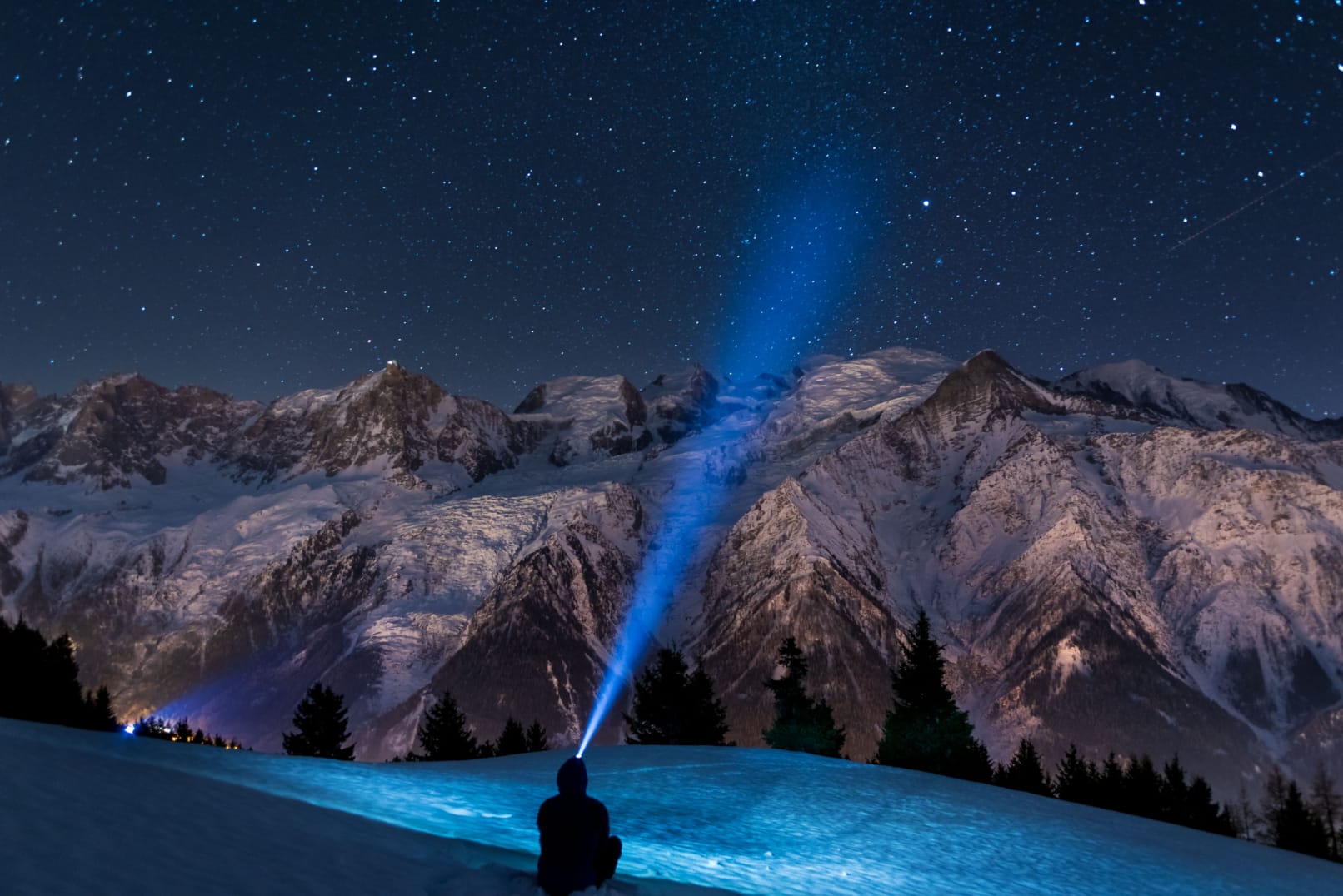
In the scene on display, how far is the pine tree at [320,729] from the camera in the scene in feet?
271

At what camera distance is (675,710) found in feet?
261

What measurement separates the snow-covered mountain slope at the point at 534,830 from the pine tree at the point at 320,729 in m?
54.0

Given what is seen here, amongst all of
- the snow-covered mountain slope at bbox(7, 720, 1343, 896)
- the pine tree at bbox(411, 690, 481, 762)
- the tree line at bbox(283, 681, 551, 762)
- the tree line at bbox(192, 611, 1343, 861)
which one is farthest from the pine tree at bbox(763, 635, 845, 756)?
the snow-covered mountain slope at bbox(7, 720, 1343, 896)

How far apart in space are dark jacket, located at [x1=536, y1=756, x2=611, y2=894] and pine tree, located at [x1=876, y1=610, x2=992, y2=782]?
50210mm

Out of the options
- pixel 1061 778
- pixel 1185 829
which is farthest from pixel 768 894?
pixel 1061 778

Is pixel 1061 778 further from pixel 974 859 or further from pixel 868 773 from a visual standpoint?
pixel 974 859

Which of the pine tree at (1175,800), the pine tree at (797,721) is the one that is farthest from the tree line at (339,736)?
the pine tree at (1175,800)

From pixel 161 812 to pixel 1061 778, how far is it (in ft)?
242

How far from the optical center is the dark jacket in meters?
13.3

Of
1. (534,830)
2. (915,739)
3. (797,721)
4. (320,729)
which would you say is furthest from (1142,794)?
(320,729)

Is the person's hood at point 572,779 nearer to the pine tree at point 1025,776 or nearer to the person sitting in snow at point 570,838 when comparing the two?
the person sitting in snow at point 570,838

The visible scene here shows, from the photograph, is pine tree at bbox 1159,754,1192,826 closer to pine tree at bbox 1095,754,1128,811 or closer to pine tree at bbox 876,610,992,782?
pine tree at bbox 1095,754,1128,811

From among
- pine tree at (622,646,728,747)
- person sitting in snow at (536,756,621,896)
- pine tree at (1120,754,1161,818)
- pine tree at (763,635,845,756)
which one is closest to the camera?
person sitting in snow at (536,756,621,896)

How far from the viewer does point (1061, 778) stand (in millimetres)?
73062
